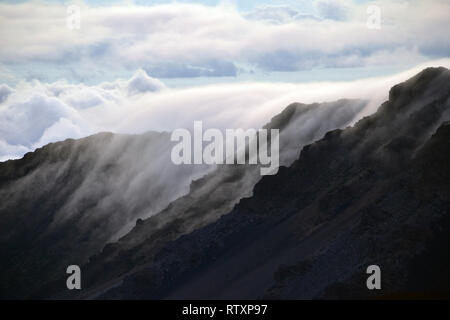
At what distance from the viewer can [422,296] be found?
116 metres

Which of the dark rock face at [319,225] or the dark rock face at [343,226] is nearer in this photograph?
the dark rock face at [343,226]

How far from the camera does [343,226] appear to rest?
433 feet

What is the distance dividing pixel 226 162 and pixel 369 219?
Answer: 57714 millimetres

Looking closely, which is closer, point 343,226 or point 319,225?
point 343,226

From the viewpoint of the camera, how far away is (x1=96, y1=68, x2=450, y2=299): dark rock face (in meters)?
120

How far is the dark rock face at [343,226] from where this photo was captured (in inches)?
4737

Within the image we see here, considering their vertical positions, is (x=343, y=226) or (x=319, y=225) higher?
(x=319, y=225)

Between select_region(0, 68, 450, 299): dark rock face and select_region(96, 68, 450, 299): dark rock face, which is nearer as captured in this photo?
select_region(96, 68, 450, 299): dark rock face

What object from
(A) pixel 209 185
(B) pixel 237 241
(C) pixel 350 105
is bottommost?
(B) pixel 237 241
